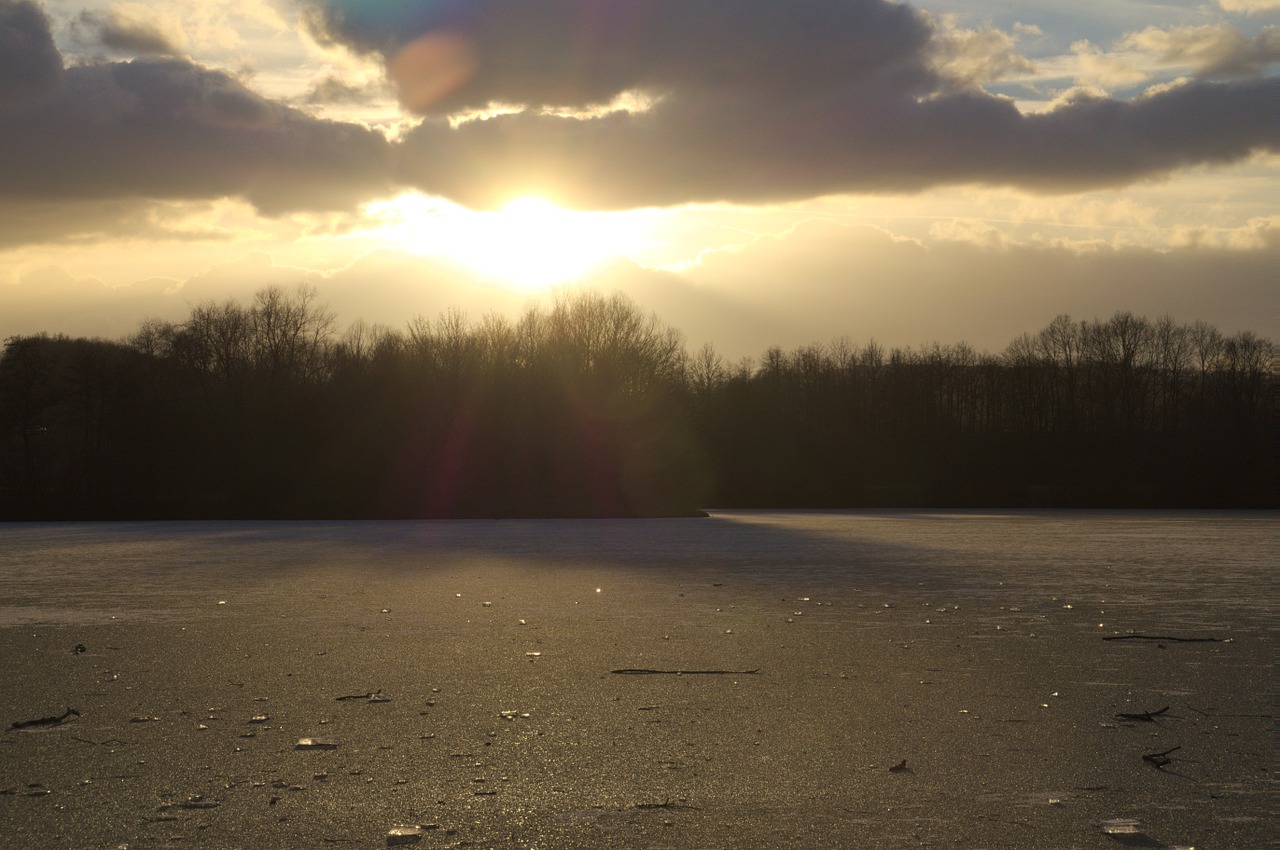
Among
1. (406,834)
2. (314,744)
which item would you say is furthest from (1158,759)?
(314,744)

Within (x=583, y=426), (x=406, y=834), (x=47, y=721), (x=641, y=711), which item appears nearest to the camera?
(x=406, y=834)

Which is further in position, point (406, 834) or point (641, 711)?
point (641, 711)

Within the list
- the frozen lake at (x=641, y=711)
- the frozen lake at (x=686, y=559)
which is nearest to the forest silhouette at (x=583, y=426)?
the frozen lake at (x=686, y=559)

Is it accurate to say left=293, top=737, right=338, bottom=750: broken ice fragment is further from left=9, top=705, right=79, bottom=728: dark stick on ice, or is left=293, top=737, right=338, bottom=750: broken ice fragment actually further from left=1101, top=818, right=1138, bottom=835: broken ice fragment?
left=1101, top=818, right=1138, bottom=835: broken ice fragment

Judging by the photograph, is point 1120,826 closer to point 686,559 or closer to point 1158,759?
point 1158,759

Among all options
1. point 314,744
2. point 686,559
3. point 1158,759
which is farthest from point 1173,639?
point 686,559

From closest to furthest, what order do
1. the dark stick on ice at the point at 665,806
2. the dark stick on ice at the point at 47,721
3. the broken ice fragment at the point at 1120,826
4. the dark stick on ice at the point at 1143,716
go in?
the broken ice fragment at the point at 1120,826 < the dark stick on ice at the point at 665,806 < the dark stick on ice at the point at 47,721 < the dark stick on ice at the point at 1143,716

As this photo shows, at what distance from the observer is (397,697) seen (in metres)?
8.26

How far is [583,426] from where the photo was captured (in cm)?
4978

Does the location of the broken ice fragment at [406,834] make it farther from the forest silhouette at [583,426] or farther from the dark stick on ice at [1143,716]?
the forest silhouette at [583,426]

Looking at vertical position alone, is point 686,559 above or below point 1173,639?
below

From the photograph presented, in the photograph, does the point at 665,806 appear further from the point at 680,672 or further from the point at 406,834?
the point at 680,672

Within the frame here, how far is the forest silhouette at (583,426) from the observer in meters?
49.8

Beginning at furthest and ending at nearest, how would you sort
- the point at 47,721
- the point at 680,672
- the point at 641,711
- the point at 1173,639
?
the point at 1173,639, the point at 680,672, the point at 641,711, the point at 47,721
